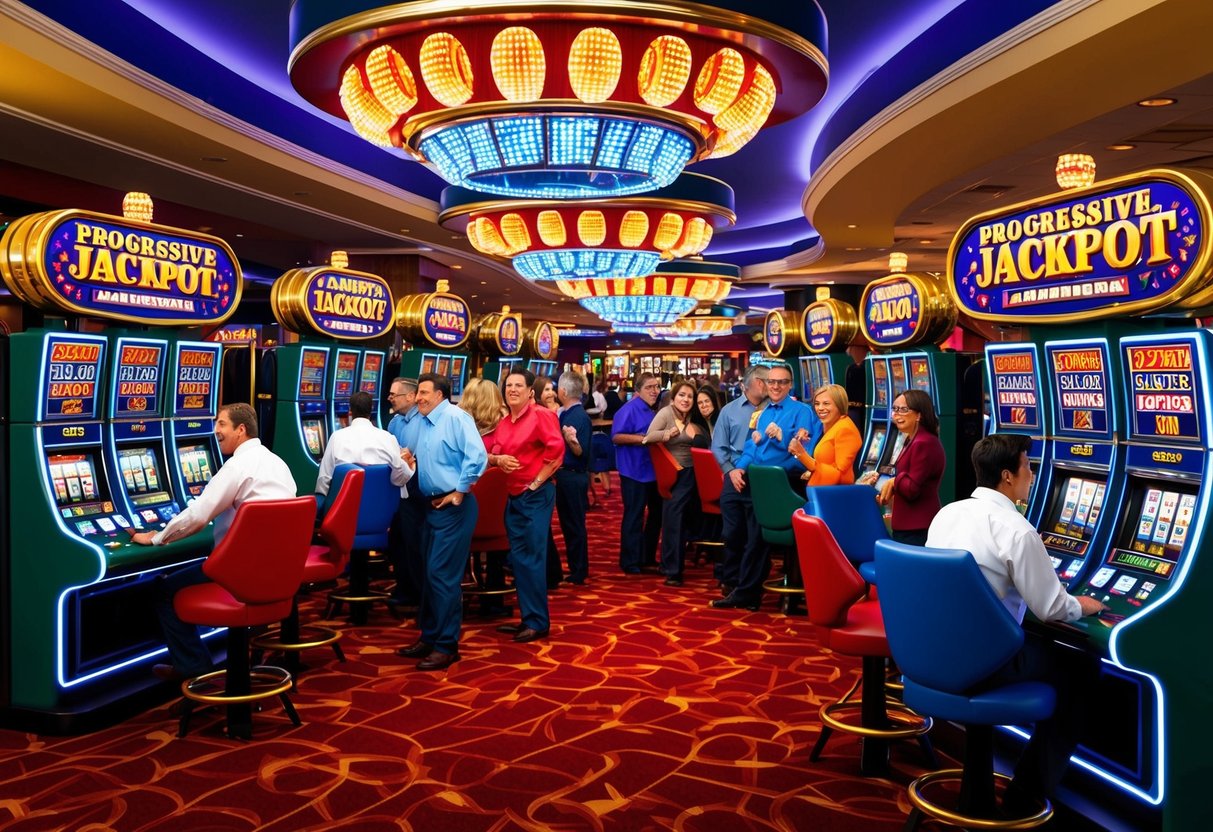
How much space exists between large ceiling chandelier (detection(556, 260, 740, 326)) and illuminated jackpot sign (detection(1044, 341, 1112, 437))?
916cm

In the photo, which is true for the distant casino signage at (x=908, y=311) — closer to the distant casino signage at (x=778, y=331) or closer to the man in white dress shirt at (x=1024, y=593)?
the distant casino signage at (x=778, y=331)

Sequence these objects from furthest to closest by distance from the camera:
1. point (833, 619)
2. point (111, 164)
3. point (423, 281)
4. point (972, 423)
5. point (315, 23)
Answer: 1. point (423, 281)
2. point (111, 164)
3. point (972, 423)
4. point (315, 23)
5. point (833, 619)

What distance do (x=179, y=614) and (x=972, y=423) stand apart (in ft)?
15.4

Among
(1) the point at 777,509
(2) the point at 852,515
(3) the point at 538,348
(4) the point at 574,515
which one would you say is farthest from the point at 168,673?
(3) the point at 538,348

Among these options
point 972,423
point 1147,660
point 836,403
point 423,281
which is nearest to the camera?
point 1147,660

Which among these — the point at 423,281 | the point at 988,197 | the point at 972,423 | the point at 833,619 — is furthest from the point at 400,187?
the point at 833,619

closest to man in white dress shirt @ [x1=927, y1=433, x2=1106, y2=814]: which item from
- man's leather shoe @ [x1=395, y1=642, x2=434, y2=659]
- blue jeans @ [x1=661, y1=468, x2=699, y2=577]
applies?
man's leather shoe @ [x1=395, y1=642, x2=434, y2=659]

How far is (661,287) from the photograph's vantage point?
44.0 feet

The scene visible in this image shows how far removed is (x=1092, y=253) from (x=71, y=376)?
3835 mm

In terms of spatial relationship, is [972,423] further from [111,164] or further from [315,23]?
[111,164]

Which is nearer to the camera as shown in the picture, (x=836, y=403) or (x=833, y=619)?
(x=833, y=619)

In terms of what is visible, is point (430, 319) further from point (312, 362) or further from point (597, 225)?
point (312, 362)

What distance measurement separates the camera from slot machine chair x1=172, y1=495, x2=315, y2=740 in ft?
11.7

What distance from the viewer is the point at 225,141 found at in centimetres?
759
